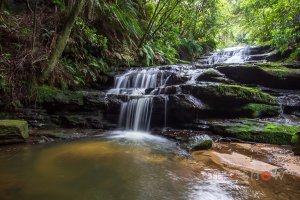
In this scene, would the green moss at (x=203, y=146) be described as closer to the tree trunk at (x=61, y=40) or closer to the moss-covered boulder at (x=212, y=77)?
the moss-covered boulder at (x=212, y=77)

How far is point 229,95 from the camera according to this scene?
627 cm

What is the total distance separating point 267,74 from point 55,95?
21.6 ft

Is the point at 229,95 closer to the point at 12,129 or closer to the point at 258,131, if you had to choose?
the point at 258,131

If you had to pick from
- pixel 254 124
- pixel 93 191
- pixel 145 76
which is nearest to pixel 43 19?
pixel 145 76

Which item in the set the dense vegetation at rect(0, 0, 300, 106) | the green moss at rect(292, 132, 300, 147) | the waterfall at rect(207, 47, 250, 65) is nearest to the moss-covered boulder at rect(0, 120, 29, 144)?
the dense vegetation at rect(0, 0, 300, 106)

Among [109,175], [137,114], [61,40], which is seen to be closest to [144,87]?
[137,114]

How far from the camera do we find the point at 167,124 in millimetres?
6555

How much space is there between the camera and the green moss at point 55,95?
19.0 ft

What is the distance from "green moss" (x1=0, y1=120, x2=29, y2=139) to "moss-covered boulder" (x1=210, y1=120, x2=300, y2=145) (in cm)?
427

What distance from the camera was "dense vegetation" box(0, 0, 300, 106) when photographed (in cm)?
572

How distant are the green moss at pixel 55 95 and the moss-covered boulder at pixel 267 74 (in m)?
5.10

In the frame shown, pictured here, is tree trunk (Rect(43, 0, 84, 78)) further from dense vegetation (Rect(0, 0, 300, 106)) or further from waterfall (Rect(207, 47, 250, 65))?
waterfall (Rect(207, 47, 250, 65))

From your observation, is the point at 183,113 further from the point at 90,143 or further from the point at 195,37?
the point at 195,37

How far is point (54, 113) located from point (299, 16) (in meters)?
9.10
